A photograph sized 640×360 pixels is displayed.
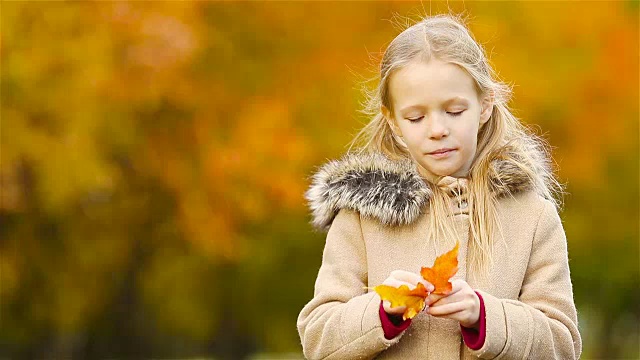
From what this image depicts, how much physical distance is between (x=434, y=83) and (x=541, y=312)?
673 mm

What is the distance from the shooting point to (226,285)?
21625mm

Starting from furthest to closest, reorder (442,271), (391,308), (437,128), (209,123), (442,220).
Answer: (209,123) < (442,220) < (437,128) < (391,308) < (442,271)

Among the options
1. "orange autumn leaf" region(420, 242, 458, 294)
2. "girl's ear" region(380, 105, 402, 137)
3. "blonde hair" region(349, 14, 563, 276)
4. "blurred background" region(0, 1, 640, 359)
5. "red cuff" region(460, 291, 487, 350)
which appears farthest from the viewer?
"blurred background" region(0, 1, 640, 359)

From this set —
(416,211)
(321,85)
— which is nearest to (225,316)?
(321,85)

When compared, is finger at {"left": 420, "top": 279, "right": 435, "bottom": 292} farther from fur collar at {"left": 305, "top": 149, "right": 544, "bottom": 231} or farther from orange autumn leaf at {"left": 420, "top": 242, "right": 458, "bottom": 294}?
fur collar at {"left": 305, "top": 149, "right": 544, "bottom": 231}

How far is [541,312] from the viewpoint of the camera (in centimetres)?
342

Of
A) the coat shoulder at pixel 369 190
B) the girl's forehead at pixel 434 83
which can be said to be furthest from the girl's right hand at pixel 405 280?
the girl's forehead at pixel 434 83

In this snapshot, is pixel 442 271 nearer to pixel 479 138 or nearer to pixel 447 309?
pixel 447 309

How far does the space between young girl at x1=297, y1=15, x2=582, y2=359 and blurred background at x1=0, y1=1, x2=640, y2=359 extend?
6.54 metres

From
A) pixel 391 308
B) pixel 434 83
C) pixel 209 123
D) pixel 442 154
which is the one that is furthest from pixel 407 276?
pixel 209 123

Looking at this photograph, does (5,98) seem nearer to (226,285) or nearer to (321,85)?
(321,85)

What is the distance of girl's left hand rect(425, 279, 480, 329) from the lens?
3.15m

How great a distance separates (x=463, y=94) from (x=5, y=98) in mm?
10112

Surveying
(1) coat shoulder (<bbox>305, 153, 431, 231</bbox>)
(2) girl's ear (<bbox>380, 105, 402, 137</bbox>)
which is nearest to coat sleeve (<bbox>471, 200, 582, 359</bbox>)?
(1) coat shoulder (<bbox>305, 153, 431, 231</bbox>)
